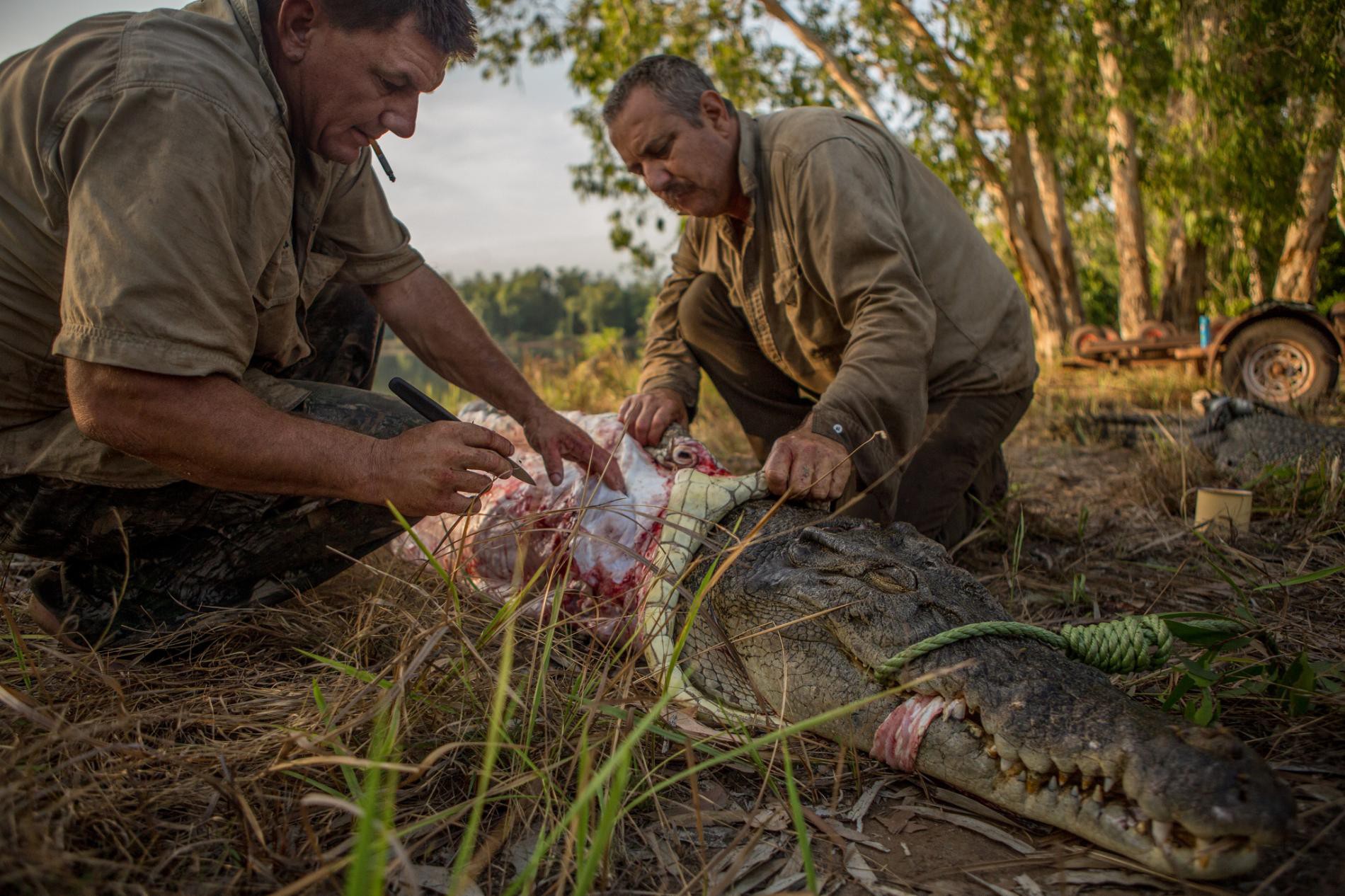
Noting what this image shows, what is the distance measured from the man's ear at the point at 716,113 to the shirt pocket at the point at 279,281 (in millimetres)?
1643

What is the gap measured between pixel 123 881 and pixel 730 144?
2816 mm

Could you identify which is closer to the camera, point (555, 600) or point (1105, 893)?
point (1105, 893)

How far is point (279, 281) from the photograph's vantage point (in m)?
1.96

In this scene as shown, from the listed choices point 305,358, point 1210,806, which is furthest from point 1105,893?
point 305,358

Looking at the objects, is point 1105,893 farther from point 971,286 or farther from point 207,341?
point 971,286

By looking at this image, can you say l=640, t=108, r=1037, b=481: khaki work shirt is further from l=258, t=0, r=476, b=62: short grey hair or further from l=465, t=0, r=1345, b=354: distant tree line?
l=465, t=0, r=1345, b=354: distant tree line

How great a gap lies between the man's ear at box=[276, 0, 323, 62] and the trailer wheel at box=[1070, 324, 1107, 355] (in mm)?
7685

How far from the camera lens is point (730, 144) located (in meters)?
3.08

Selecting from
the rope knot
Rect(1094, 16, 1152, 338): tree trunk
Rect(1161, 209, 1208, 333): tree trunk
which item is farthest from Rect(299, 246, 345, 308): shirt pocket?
Rect(1161, 209, 1208, 333): tree trunk

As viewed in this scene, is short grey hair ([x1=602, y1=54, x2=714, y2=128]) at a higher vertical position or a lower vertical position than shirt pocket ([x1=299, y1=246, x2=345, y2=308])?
higher

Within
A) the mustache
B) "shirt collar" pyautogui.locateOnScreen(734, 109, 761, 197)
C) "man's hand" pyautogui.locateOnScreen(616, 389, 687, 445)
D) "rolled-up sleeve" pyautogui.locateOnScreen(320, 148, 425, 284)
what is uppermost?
"shirt collar" pyautogui.locateOnScreen(734, 109, 761, 197)

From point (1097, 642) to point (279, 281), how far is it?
76.8 inches

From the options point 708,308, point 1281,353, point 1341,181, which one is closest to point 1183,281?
point 1341,181

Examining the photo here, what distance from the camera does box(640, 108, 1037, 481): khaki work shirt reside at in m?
2.51
